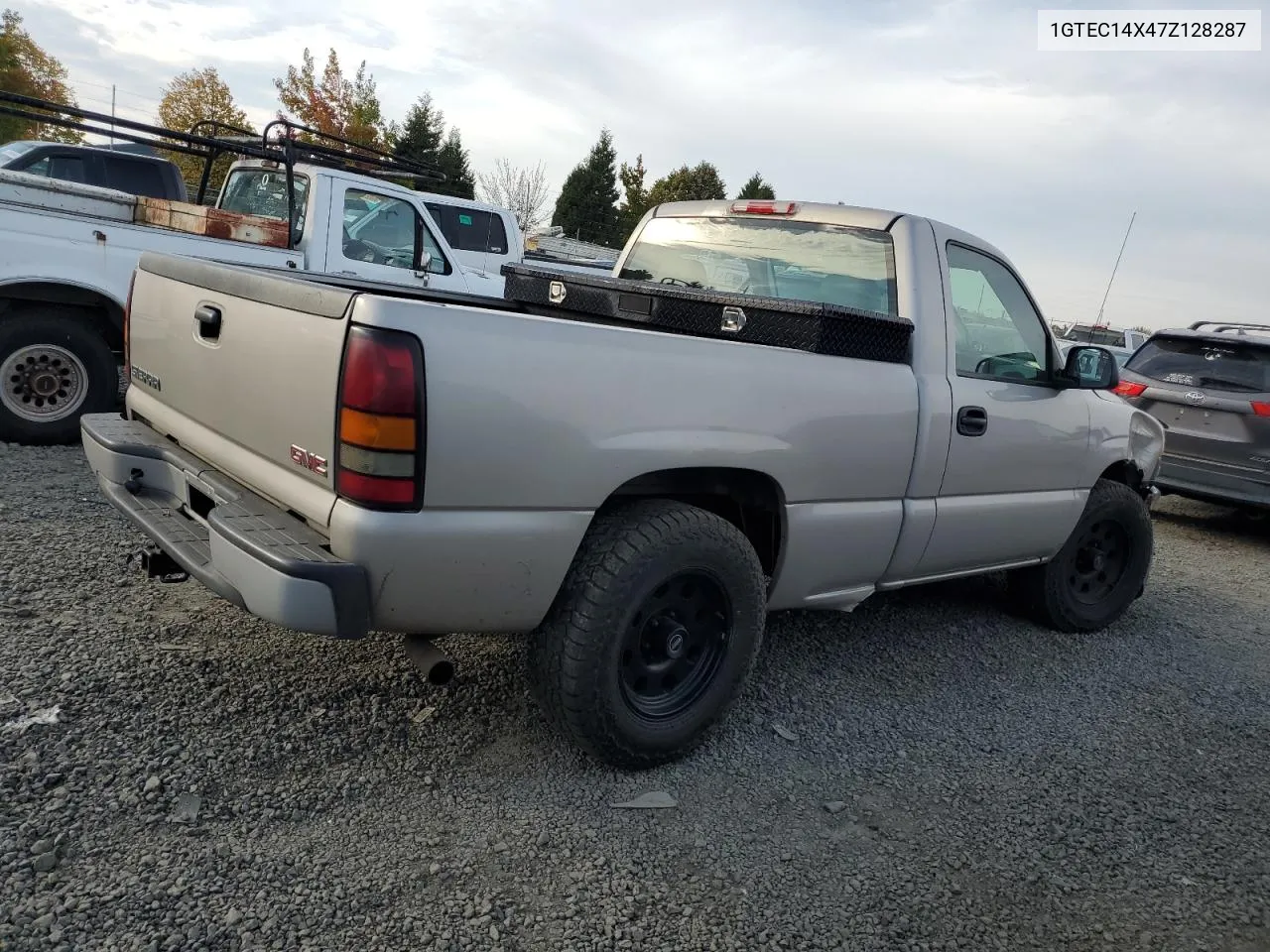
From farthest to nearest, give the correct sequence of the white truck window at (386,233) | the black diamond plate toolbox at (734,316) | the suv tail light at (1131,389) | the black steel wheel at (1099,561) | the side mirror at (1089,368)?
the suv tail light at (1131,389)
the white truck window at (386,233)
the black steel wheel at (1099,561)
the side mirror at (1089,368)
the black diamond plate toolbox at (734,316)

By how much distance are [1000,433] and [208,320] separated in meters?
3.11

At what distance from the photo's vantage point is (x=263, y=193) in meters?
7.64

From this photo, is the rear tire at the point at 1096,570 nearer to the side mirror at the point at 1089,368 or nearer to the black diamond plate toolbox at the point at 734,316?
the side mirror at the point at 1089,368

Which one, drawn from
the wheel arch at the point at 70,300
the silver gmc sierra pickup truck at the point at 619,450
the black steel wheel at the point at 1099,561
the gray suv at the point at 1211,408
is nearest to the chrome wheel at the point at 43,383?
the wheel arch at the point at 70,300

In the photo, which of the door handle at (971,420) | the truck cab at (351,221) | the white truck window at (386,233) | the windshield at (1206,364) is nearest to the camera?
the door handle at (971,420)

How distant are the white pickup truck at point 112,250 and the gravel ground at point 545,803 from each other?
2.12m

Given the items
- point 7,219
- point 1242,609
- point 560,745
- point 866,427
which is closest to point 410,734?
point 560,745

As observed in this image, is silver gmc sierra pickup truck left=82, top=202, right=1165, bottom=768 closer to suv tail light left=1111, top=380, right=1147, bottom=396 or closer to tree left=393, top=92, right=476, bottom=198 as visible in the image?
suv tail light left=1111, top=380, right=1147, bottom=396

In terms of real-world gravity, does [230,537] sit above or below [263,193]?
below

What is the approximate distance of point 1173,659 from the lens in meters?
4.79

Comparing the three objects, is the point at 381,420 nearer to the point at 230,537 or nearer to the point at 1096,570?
the point at 230,537

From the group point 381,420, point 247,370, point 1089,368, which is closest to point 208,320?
point 247,370

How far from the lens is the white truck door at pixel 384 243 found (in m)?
7.15

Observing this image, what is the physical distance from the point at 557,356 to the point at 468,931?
1459 mm
